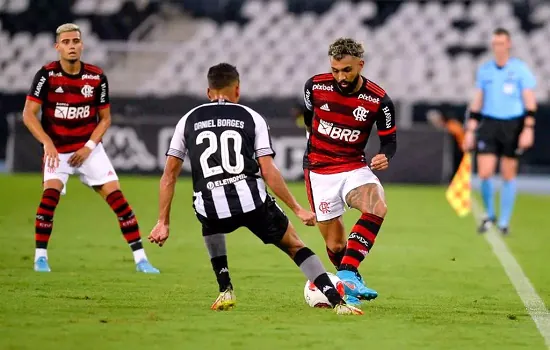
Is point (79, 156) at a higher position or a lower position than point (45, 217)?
higher

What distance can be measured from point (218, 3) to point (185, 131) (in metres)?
22.0

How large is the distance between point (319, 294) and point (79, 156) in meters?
3.07

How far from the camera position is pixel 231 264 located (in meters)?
10.7

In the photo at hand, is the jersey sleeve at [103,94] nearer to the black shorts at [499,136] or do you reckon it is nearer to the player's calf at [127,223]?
the player's calf at [127,223]

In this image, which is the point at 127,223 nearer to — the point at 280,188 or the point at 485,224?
the point at 280,188

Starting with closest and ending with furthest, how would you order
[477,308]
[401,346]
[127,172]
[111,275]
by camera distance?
[401,346] → [477,308] → [111,275] → [127,172]

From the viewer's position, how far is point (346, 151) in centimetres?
840

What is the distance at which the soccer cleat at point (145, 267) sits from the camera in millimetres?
9930

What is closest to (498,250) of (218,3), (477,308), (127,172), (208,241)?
(477,308)

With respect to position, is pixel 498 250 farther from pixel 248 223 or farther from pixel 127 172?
pixel 127 172

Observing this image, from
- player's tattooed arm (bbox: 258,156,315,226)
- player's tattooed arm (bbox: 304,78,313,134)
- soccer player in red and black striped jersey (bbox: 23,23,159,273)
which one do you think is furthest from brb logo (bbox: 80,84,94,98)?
player's tattooed arm (bbox: 258,156,315,226)

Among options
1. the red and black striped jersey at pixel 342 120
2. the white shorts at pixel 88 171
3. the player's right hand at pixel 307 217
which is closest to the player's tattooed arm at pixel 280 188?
the player's right hand at pixel 307 217

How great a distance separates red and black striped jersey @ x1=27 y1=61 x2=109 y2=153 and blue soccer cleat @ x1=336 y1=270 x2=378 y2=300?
320 centimetres

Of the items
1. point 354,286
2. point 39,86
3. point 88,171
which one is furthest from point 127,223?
point 354,286
